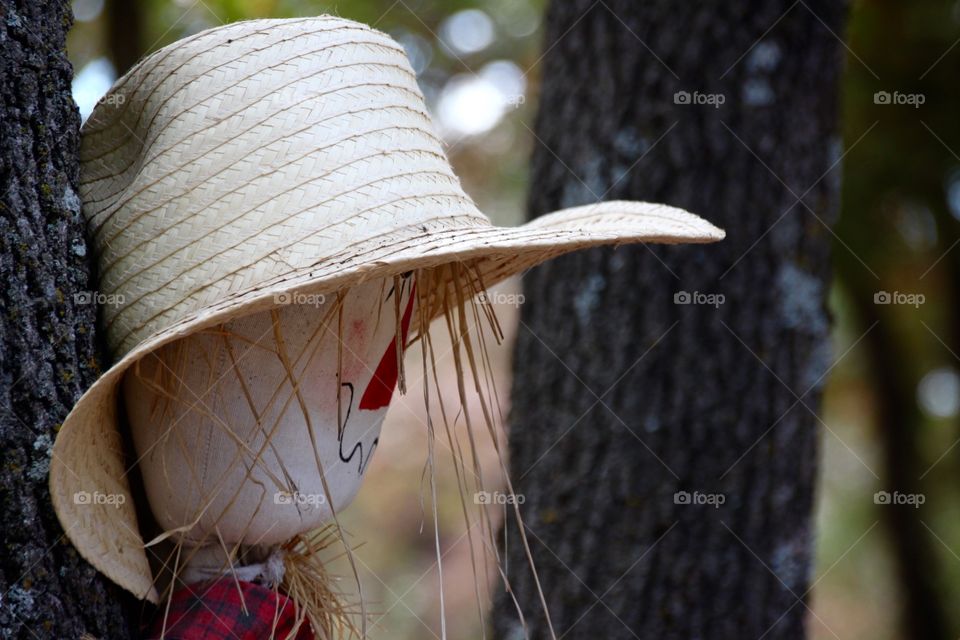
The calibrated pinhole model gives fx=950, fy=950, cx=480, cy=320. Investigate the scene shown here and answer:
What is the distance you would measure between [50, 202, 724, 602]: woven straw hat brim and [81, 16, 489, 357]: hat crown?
45 millimetres

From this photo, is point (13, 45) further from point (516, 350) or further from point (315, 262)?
point (516, 350)

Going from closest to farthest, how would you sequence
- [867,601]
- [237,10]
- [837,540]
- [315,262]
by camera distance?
[315,262]
[237,10]
[837,540]
[867,601]

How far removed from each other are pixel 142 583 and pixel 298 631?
20 centimetres

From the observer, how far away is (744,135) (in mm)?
1996

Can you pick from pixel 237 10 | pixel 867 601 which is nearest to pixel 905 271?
pixel 237 10
